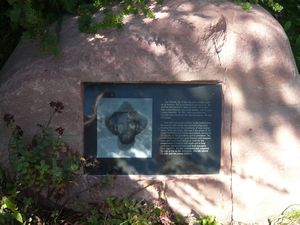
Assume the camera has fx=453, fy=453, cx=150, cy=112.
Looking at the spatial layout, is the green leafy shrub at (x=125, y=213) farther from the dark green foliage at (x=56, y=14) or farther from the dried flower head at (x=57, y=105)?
the dark green foliage at (x=56, y=14)

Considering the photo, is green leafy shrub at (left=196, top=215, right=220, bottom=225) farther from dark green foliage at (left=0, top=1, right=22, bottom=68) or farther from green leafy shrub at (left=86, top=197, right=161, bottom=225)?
dark green foliage at (left=0, top=1, right=22, bottom=68)

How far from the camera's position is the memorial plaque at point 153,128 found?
377cm

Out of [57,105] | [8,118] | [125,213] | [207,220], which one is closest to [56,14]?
[57,105]

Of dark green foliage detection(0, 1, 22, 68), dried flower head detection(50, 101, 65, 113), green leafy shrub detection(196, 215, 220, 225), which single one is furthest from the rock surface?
dark green foliage detection(0, 1, 22, 68)

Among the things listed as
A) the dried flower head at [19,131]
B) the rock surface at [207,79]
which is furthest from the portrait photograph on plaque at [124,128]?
the dried flower head at [19,131]

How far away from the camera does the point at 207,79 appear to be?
377 centimetres

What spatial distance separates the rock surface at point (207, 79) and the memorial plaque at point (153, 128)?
8cm

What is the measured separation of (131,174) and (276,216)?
4.31 feet

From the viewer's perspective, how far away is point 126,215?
3.72 m

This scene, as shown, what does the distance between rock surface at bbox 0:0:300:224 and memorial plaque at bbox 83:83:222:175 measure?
0.25 feet

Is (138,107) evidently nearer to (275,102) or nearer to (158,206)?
(158,206)

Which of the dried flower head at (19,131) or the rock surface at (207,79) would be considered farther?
the rock surface at (207,79)

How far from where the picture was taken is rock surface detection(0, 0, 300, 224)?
12.1 ft

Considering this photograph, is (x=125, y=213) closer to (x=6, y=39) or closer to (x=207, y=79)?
(x=207, y=79)
